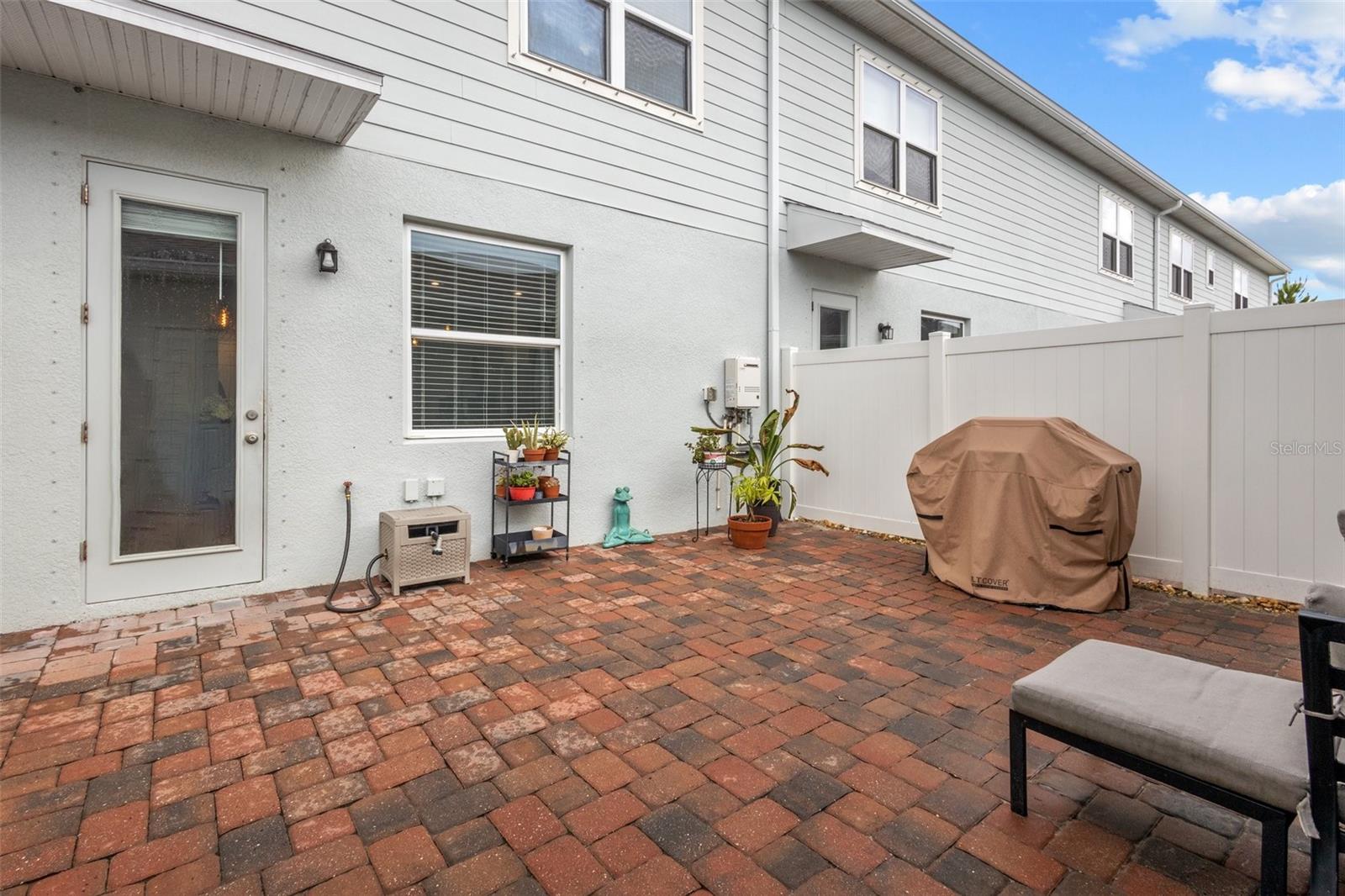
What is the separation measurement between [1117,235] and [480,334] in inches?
461

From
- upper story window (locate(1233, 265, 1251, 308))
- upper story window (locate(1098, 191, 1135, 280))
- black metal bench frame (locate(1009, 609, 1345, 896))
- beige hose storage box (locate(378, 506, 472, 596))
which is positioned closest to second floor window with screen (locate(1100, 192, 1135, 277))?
upper story window (locate(1098, 191, 1135, 280))

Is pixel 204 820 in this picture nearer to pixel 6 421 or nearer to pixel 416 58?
pixel 6 421

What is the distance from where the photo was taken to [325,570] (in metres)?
4.09

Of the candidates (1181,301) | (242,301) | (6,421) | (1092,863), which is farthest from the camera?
(1181,301)

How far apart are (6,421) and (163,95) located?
6.15 ft

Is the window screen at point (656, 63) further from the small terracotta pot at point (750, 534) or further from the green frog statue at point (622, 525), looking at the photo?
the small terracotta pot at point (750, 534)

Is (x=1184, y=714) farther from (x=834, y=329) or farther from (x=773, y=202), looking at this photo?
(x=834, y=329)

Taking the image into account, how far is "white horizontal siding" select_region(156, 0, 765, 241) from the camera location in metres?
4.06

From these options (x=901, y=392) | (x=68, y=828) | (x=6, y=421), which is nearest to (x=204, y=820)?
(x=68, y=828)

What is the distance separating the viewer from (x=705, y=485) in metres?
6.05

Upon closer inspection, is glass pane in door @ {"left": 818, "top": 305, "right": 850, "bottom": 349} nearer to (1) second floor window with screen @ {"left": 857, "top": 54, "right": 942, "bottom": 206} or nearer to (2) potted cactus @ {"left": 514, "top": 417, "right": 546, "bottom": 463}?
(1) second floor window with screen @ {"left": 857, "top": 54, "right": 942, "bottom": 206}

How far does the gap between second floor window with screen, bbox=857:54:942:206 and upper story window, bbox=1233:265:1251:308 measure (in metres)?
12.4

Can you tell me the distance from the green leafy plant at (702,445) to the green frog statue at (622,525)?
0.69m

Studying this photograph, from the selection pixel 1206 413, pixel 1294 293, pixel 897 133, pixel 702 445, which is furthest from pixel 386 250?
pixel 1294 293
